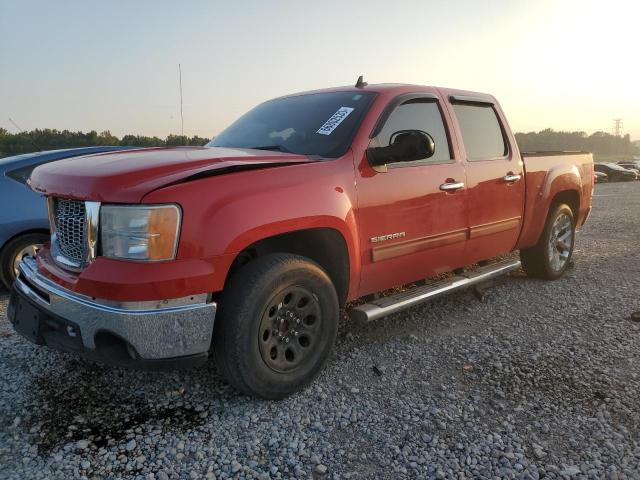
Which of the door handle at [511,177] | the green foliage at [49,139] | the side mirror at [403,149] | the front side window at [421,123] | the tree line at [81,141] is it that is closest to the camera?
the side mirror at [403,149]

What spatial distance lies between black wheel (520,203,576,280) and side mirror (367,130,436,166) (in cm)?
266

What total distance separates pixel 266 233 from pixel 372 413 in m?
1.16

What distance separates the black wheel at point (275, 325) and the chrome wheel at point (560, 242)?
340 cm

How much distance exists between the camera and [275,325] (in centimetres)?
288

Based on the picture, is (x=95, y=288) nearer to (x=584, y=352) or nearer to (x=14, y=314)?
(x=14, y=314)

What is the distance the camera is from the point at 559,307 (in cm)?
469

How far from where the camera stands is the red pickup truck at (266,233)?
8.06ft

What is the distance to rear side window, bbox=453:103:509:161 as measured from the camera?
424cm

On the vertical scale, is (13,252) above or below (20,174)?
below

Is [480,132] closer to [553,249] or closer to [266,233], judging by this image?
[553,249]

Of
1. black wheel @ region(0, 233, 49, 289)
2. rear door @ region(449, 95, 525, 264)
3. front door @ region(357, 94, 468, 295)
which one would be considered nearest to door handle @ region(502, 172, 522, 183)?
rear door @ region(449, 95, 525, 264)

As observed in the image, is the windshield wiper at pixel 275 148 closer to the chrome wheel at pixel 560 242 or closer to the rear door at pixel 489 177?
the rear door at pixel 489 177

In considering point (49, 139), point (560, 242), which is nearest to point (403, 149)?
point (560, 242)

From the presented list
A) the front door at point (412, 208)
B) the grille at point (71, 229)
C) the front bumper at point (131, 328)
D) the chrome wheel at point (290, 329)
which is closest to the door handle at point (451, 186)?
the front door at point (412, 208)
